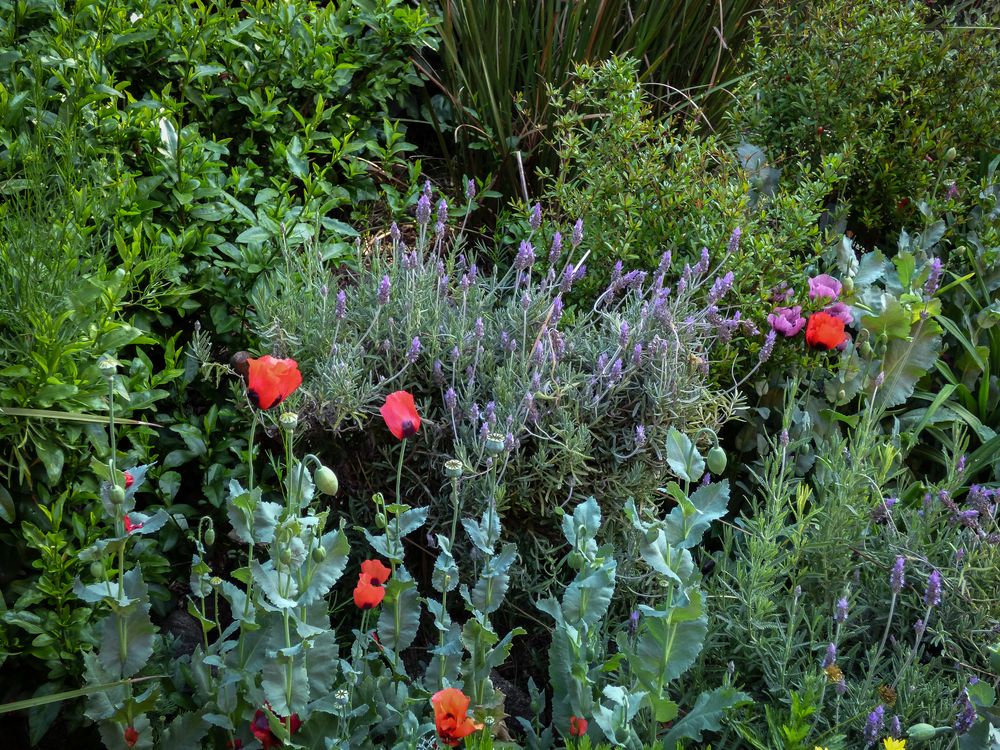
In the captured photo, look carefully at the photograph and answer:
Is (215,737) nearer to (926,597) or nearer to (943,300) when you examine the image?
(926,597)

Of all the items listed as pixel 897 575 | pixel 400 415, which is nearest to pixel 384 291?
pixel 400 415

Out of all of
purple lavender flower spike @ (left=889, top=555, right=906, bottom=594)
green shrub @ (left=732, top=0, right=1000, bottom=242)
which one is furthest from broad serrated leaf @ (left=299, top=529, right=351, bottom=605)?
green shrub @ (left=732, top=0, right=1000, bottom=242)

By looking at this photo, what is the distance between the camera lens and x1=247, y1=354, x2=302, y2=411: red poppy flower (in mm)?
1647

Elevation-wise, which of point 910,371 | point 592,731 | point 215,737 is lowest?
point 215,737

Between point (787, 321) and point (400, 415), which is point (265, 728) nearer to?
point (400, 415)

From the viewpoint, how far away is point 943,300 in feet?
11.4

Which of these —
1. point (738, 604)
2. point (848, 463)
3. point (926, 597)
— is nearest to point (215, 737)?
point (738, 604)

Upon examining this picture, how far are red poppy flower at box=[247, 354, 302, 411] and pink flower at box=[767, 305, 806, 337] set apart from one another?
140 centimetres

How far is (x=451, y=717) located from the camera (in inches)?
65.4

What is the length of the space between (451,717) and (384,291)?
1.03 metres

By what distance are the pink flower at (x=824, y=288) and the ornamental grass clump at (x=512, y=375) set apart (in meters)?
0.31

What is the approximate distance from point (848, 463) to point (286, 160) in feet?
5.74

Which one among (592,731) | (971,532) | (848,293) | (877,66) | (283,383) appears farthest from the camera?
(877,66)

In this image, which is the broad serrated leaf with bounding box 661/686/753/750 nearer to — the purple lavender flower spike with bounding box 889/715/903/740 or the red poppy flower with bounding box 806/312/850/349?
the purple lavender flower spike with bounding box 889/715/903/740
